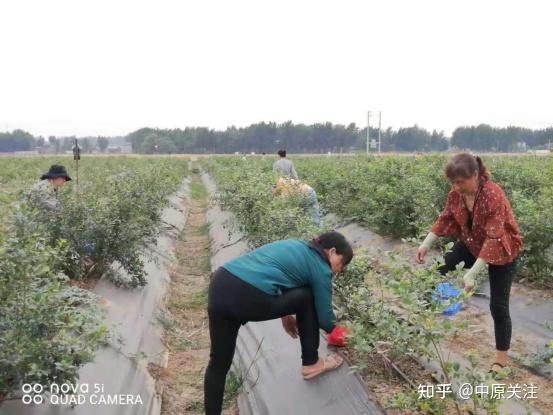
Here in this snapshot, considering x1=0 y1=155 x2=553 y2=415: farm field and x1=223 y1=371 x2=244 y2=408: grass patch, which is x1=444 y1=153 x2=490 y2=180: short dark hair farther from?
x1=223 y1=371 x2=244 y2=408: grass patch

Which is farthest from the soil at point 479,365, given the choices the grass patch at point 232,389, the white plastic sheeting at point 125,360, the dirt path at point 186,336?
the white plastic sheeting at point 125,360

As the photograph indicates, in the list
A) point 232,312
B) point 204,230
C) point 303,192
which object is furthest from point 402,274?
point 204,230

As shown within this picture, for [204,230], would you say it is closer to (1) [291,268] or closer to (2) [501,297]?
(1) [291,268]

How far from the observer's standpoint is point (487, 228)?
142 inches

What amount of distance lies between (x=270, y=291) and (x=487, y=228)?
148 centimetres

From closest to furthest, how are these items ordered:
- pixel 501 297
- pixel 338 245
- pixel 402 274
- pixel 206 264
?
pixel 402 274
pixel 338 245
pixel 501 297
pixel 206 264

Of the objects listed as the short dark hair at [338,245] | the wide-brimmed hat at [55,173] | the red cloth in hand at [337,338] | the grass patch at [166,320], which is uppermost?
the wide-brimmed hat at [55,173]

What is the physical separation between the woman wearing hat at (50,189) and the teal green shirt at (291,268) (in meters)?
3.37

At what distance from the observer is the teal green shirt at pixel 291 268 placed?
341 centimetres

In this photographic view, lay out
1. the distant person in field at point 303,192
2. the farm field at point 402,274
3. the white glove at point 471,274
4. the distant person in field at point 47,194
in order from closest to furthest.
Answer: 1. the farm field at point 402,274
2. the white glove at point 471,274
3. the distant person in field at point 47,194
4. the distant person in field at point 303,192

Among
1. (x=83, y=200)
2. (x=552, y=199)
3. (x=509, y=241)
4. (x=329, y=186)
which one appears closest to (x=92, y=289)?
(x=83, y=200)

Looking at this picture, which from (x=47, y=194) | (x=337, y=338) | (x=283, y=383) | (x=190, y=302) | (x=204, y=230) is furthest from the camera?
(x=204, y=230)

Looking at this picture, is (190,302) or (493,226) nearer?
(493,226)

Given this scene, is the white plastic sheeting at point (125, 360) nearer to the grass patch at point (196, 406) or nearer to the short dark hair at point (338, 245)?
the grass patch at point (196, 406)
